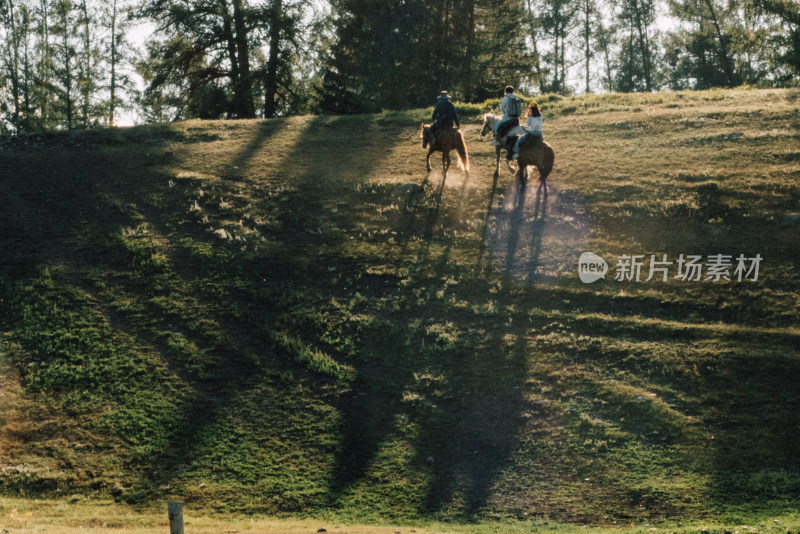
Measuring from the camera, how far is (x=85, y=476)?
43.5 ft

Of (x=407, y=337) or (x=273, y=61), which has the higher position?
(x=273, y=61)

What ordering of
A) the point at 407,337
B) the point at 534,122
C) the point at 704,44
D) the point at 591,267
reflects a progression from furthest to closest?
the point at 704,44 → the point at 534,122 → the point at 591,267 → the point at 407,337

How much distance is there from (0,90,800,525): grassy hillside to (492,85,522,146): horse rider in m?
2.38

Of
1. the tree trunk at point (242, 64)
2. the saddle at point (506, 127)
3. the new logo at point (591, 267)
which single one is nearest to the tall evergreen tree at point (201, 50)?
the tree trunk at point (242, 64)

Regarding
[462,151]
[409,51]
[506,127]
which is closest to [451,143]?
[462,151]

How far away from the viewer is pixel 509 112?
84.6 feet

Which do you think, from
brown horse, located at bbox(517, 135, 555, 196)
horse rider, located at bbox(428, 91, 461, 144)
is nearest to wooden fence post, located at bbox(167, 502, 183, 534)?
brown horse, located at bbox(517, 135, 555, 196)

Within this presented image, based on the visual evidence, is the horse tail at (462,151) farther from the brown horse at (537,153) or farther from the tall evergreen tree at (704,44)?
the tall evergreen tree at (704,44)

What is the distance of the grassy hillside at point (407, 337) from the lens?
12969mm

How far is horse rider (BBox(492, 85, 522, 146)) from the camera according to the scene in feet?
83.8

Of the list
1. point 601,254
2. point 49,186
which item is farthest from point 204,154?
point 601,254

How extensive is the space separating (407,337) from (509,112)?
11.6 m

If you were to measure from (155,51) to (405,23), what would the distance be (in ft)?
53.6

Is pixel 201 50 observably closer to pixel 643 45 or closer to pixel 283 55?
pixel 283 55
